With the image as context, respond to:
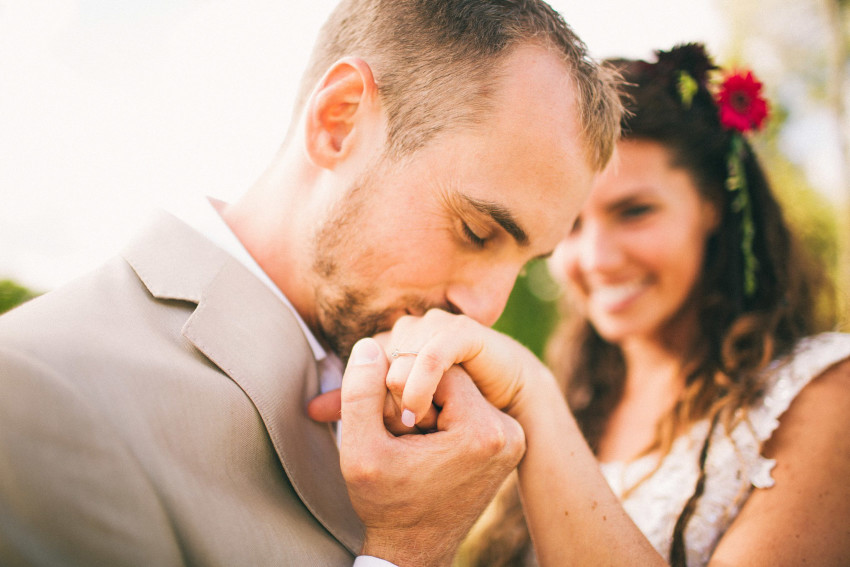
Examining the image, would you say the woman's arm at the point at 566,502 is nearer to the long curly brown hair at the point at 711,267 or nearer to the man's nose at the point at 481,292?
the man's nose at the point at 481,292

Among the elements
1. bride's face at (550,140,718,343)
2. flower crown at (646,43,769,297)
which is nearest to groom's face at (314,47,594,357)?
bride's face at (550,140,718,343)

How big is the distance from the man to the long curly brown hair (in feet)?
3.77

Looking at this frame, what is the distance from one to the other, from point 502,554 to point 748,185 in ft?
8.94

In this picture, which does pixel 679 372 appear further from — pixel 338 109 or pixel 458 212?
pixel 338 109

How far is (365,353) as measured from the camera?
5.06 ft

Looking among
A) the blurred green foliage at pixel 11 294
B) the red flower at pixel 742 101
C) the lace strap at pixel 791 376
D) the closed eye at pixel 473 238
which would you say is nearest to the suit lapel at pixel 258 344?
the closed eye at pixel 473 238

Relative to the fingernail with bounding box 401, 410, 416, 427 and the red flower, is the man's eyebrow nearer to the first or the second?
the fingernail with bounding box 401, 410, 416, 427

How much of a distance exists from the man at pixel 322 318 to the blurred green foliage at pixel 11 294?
9.88 ft

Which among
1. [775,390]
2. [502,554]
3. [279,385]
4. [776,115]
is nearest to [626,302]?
[775,390]

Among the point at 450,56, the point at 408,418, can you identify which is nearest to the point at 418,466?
the point at 408,418

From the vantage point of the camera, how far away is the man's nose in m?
1.97

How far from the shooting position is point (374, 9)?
2.12 meters

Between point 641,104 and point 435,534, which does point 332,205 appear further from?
point 641,104

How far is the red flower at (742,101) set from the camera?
10.4 ft
